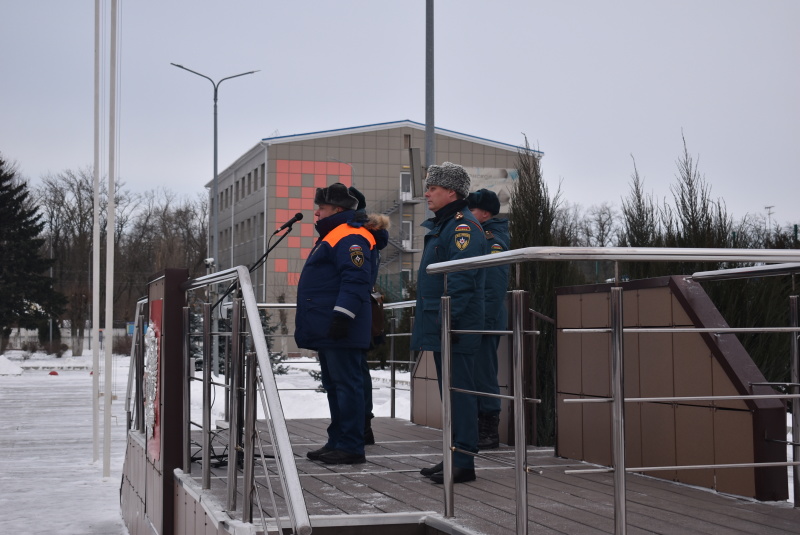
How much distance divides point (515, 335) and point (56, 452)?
11.5 m

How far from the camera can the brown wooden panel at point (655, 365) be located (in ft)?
20.4

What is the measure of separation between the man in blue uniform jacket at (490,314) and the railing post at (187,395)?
1832 millimetres

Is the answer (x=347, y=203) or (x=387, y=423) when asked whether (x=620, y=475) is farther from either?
(x=387, y=423)

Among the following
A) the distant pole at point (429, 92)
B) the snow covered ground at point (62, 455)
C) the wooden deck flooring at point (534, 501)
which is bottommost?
the snow covered ground at point (62, 455)

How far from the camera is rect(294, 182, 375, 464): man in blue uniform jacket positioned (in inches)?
265

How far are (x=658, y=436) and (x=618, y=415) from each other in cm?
263

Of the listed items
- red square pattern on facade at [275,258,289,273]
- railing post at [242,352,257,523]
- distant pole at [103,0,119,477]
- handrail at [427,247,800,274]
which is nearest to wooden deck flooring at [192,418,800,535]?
railing post at [242,352,257,523]

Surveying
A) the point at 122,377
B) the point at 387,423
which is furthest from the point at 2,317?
the point at 387,423

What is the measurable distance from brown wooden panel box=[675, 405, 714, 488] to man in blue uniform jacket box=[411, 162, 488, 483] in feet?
3.89

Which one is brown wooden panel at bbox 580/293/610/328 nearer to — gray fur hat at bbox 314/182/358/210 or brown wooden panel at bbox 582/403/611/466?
brown wooden panel at bbox 582/403/611/466

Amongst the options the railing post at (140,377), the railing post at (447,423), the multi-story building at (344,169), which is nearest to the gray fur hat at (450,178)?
the railing post at (447,423)

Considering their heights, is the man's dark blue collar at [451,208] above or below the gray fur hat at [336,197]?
below

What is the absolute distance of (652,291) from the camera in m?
6.39

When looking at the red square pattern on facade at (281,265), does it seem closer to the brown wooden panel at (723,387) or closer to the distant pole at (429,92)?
the distant pole at (429,92)
